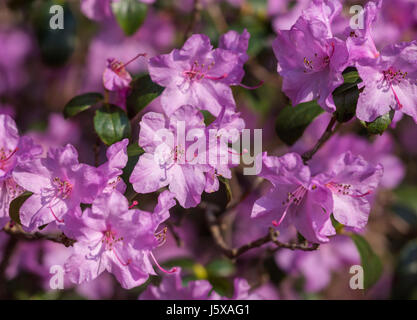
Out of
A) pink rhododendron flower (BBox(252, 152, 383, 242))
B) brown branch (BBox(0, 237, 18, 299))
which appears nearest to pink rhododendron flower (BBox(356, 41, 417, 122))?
pink rhododendron flower (BBox(252, 152, 383, 242))

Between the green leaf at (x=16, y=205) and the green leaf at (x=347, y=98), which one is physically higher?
the green leaf at (x=347, y=98)

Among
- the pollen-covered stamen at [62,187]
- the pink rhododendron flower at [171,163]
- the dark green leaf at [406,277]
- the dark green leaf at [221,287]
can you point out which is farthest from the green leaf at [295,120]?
the dark green leaf at [406,277]

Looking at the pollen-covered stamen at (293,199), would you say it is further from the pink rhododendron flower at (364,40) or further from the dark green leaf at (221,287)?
the dark green leaf at (221,287)

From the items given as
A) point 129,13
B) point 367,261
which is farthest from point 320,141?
point 129,13

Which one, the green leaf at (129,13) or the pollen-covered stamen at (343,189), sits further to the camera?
the green leaf at (129,13)

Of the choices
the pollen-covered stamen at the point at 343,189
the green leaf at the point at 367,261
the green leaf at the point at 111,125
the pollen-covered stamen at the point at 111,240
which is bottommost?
the green leaf at the point at 367,261

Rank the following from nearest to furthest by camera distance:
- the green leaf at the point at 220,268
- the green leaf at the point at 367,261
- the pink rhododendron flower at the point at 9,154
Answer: the pink rhododendron flower at the point at 9,154 → the green leaf at the point at 367,261 → the green leaf at the point at 220,268
